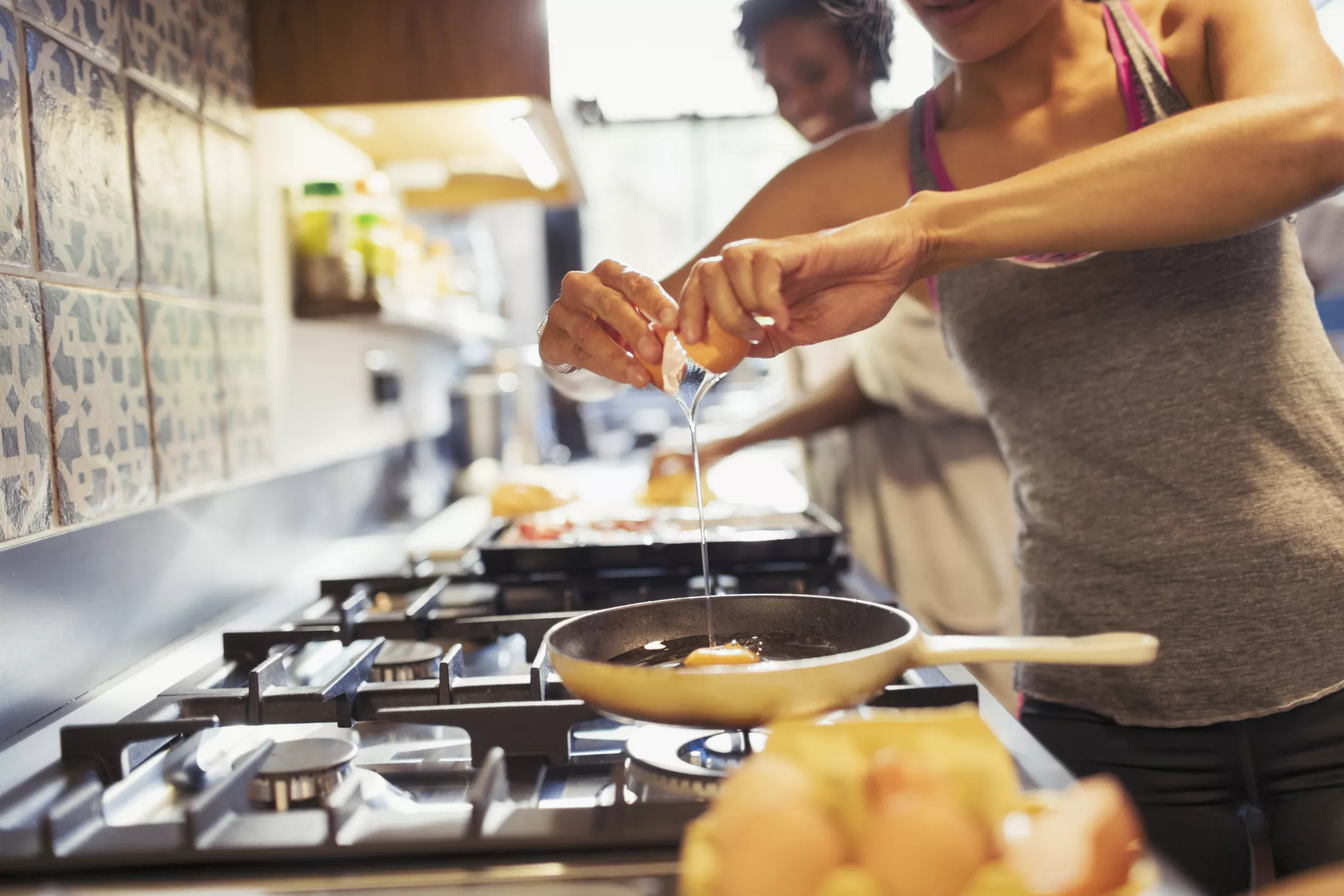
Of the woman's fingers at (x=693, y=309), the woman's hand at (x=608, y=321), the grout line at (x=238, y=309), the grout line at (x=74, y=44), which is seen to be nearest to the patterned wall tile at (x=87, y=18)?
the grout line at (x=74, y=44)

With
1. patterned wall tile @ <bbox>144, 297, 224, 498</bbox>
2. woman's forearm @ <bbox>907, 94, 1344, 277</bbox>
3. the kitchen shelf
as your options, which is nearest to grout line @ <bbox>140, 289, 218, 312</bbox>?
patterned wall tile @ <bbox>144, 297, 224, 498</bbox>

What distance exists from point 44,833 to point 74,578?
1.22ft

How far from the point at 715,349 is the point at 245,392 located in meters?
0.73

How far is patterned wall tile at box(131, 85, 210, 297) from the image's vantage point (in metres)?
0.97

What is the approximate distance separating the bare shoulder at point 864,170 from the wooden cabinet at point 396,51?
0.40 meters

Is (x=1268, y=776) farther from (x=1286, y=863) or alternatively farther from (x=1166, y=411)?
(x=1166, y=411)

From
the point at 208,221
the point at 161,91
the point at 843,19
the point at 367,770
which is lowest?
the point at 367,770

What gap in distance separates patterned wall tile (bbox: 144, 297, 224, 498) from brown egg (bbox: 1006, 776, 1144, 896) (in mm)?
886

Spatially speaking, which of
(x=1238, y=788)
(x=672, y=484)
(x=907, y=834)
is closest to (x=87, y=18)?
(x=907, y=834)

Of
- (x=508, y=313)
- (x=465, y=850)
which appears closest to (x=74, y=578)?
(x=465, y=850)

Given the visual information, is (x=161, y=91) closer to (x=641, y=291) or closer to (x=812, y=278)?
(x=641, y=291)

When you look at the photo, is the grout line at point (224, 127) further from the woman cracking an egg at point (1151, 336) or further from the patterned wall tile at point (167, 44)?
the woman cracking an egg at point (1151, 336)

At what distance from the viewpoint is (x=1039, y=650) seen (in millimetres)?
519

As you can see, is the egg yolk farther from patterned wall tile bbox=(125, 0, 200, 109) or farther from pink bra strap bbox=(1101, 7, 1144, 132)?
patterned wall tile bbox=(125, 0, 200, 109)
